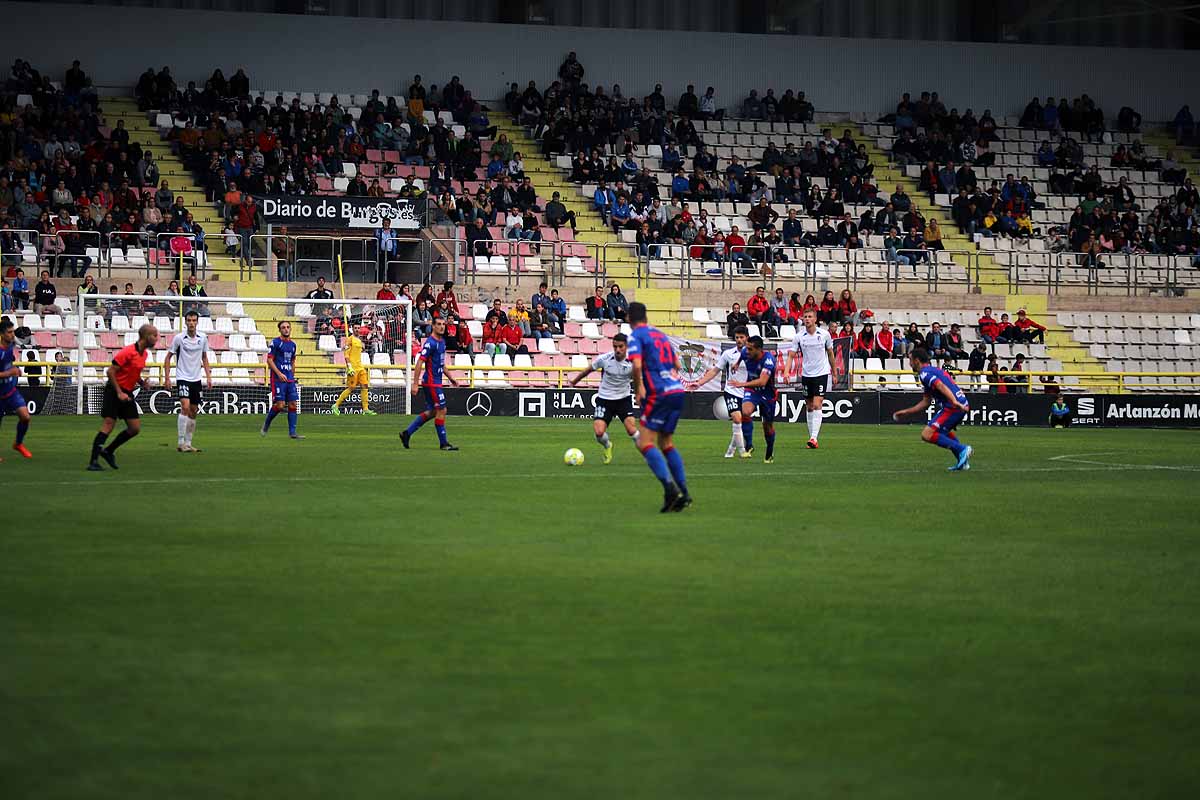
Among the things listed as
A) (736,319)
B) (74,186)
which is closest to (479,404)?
(736,319)

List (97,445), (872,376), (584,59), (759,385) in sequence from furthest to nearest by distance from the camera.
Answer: (584,59), (872,376), (759,385), (97,445)

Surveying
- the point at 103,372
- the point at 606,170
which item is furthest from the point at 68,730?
the point at 606,170

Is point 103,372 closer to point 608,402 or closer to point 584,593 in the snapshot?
point 608,402

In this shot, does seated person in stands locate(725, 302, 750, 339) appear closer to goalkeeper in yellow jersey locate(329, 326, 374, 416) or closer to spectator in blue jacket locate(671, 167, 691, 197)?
Result: spectator in blue jacket locate(671, 167, 691, 197)

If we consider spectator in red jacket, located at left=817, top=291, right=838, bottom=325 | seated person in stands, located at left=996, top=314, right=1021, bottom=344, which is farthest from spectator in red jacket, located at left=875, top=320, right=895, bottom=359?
seated person in stands, located at left=996, top=314, right=1021, bottom=344

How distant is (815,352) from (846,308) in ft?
57.6

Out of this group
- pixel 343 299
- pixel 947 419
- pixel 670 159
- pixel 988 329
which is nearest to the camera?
pixel 947 419

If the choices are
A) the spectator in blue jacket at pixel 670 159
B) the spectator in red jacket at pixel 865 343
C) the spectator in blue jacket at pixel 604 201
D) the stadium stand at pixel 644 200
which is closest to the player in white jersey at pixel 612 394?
the stadium stand at pixel 644 200

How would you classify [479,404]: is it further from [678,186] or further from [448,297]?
[678,186]

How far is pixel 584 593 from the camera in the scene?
31.4ft

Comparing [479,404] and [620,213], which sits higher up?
[620,213]

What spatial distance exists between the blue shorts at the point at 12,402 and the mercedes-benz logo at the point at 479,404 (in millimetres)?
16687

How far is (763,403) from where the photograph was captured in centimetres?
2322

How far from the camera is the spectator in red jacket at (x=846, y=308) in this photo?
140 feet
